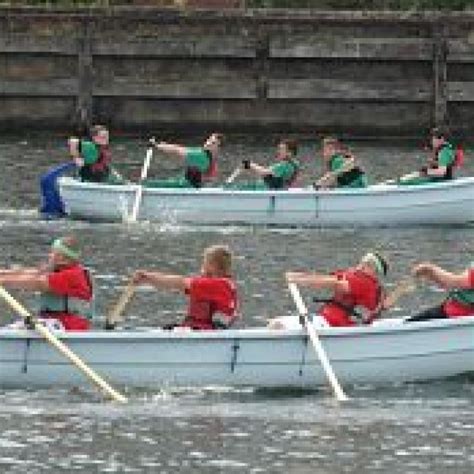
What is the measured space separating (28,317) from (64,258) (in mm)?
1007

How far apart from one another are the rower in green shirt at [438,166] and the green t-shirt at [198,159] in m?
4.04

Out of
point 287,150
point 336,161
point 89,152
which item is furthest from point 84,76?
point 336,161

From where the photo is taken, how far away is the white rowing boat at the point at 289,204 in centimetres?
4681

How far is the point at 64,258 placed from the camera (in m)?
29.3

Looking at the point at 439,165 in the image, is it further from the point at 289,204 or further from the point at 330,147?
the point at 289,204

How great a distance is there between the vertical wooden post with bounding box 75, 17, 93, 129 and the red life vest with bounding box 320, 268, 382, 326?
1344 inches

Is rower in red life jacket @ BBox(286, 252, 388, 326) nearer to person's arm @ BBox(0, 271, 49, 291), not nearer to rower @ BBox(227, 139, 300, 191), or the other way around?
person's arm @ BBox(0, 271, 49, 291)

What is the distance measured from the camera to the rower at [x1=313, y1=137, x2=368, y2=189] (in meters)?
46.8

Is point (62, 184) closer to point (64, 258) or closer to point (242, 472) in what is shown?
point (64, 258)

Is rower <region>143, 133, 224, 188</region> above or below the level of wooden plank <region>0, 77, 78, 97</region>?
below

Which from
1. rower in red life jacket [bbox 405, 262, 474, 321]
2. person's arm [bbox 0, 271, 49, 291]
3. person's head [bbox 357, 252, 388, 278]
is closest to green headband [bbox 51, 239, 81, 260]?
person's arm [bbox 0, 271, 49, 291]

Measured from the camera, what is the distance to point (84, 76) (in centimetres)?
6372

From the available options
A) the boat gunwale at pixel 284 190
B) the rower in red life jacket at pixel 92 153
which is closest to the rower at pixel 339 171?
the boat gunwale at pixel 284 190

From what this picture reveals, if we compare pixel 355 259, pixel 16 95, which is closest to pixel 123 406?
pixel 355 259
